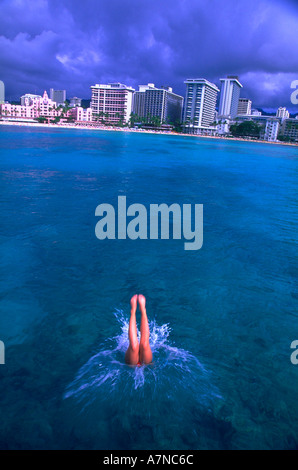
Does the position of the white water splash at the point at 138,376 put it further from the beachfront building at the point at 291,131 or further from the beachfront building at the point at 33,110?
the beachfront building at the point at 291,131

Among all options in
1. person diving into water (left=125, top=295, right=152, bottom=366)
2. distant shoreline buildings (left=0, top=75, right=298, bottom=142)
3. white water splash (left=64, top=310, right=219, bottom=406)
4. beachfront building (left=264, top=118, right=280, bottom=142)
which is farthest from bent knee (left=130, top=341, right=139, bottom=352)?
beachfront building (left=264, top=118, right=280, bottom=142)

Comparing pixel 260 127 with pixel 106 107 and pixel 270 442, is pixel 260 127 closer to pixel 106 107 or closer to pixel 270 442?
pixel 106 107

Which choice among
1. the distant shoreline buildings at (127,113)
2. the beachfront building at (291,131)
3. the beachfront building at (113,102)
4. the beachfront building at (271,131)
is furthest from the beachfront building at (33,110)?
the beachfront building at (291,131)

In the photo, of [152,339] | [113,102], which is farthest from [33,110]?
[152,339]

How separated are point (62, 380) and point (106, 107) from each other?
670ft

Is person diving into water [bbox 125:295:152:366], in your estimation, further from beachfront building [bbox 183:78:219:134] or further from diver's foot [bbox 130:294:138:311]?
beachfront building [bbox 183:78:219:134]

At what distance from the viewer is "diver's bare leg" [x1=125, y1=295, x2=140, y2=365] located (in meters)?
4.35

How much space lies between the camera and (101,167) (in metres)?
27.9

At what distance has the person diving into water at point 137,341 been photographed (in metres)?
4.38

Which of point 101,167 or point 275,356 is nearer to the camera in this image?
point 275,356

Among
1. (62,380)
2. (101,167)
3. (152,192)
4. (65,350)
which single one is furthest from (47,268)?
(101,167)

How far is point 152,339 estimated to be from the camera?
5.61 meters

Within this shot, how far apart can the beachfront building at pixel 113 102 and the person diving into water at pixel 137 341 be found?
186513 millimetres

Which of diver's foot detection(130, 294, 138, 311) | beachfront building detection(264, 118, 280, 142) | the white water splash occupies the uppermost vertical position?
beachfront building detection(264, 118, 280, 142)
